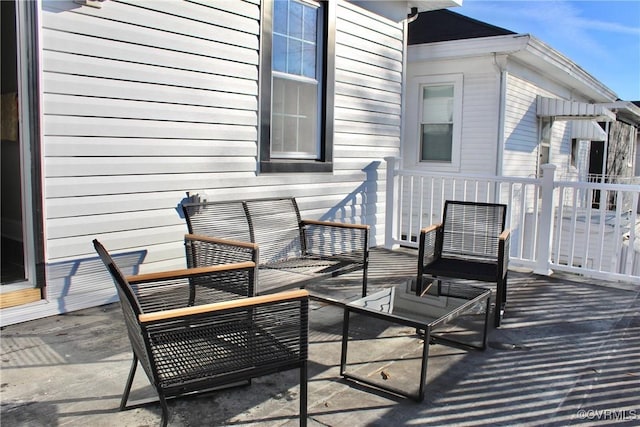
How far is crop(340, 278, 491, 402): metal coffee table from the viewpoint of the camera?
2.43 m

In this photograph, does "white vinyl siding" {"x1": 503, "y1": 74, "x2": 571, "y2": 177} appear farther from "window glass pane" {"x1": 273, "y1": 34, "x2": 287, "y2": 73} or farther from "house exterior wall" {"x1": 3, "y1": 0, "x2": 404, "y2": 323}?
"house exterior wall" {"x1": 3, "y1": 0, "x2": 404, "y2": 323}

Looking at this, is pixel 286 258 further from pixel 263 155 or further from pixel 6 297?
pixel 6 297

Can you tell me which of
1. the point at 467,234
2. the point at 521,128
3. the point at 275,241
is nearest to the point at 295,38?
the point at 275,241

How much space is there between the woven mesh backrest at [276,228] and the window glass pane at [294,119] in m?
1.03

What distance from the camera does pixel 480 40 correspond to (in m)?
7.74

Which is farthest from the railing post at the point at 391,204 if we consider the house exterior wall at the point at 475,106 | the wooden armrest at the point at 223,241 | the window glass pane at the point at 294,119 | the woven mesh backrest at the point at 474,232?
the wooden armrest at the point at 223,241

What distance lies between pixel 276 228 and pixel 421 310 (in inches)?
63.1

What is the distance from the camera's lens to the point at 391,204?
242 inches

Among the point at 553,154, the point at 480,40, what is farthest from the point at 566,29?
the point at 480,40

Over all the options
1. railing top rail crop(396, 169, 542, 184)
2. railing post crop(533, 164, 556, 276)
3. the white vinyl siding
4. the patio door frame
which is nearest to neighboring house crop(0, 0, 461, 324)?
the patio door frame

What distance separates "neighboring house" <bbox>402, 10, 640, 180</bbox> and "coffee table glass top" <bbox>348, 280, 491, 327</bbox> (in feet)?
18.4

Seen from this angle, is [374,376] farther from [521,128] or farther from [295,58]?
[521,128]

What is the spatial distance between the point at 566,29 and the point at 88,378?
14.5 m

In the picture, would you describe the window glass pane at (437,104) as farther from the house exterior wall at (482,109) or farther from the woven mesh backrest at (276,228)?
the woven mesh backrest at (276,228)
